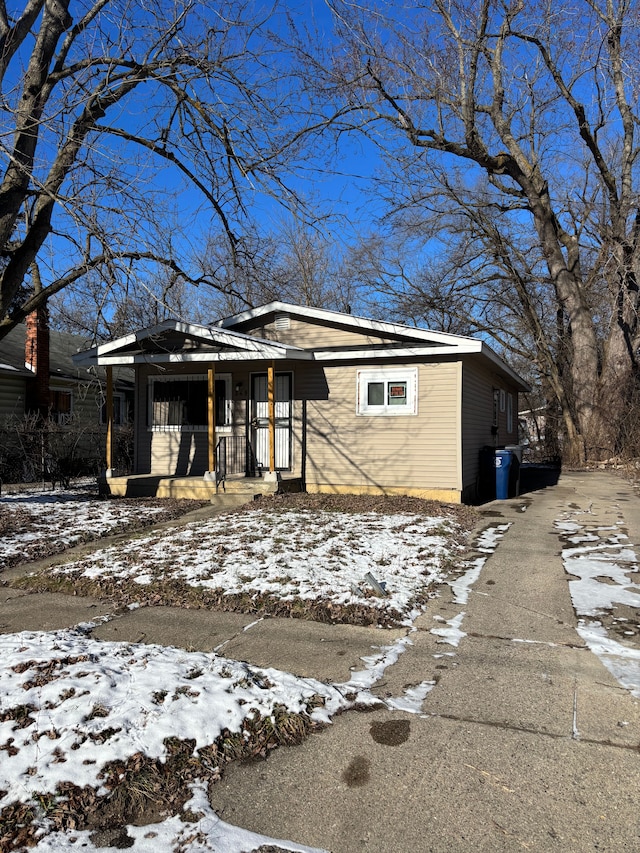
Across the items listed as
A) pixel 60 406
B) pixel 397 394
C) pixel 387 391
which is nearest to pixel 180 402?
pixel 387 391

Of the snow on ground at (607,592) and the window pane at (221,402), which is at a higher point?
A: the window pane at (221,402)

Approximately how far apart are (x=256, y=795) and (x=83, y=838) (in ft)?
2.32

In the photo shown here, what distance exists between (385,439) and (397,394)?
93 centimetres

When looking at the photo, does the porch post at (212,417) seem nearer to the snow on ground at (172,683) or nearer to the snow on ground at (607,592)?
the snow on ground at (172,683)

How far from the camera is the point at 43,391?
18.2 meters

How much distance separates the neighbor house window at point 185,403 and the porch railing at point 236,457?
42 centimetres

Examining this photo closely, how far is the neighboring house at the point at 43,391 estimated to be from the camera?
1515 centimetres

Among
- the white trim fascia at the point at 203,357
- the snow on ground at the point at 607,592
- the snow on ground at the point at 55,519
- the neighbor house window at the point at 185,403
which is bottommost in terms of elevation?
the snow on ground at the point at 607,592

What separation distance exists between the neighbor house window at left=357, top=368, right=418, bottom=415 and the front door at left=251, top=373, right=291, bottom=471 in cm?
163

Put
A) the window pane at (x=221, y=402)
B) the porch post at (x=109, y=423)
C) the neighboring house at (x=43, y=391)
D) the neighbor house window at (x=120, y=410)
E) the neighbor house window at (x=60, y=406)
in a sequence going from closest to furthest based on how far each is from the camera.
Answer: the porch post at (x=109, y=423)
the window pane at (x=221, y=402)
the neighboring house at (x=43, y=391)
the neighbor house window at (x=60, y=406)
the neighbor house window at (x=120, y=410)

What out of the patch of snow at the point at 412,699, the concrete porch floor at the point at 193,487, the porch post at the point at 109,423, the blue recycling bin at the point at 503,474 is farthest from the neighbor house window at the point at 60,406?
the patch of snow at the point at 412,699

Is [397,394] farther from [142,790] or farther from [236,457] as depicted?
[142,790]

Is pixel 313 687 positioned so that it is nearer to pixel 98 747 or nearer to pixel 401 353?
pixel 98 747

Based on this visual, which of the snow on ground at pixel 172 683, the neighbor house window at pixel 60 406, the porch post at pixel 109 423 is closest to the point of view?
the snow on ground at pixel 172 683
